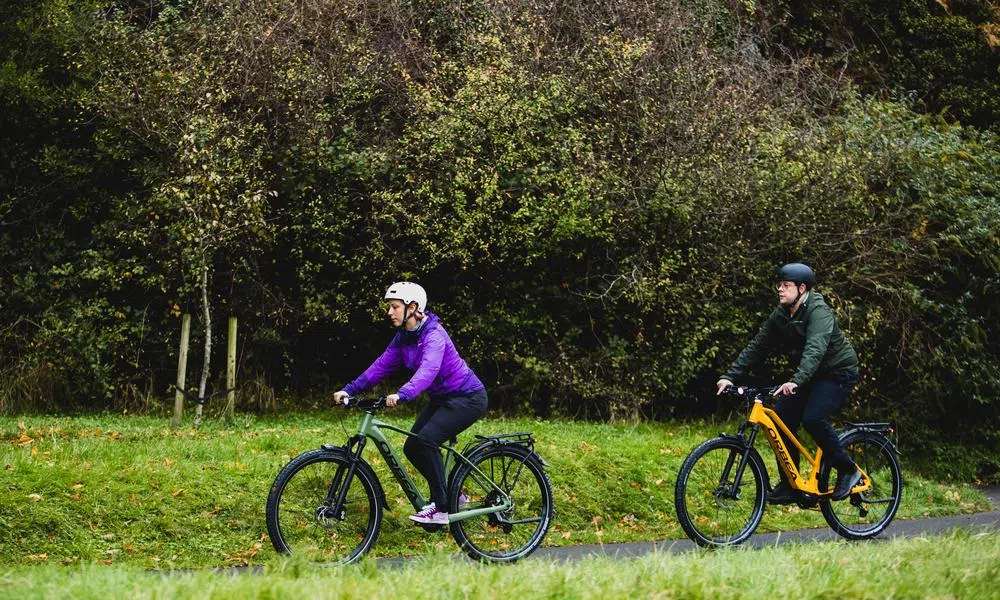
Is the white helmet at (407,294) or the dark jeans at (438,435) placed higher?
the white helmet at (407,294)

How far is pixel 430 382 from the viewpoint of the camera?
295 inches

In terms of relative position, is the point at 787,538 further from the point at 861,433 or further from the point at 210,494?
the point at 210,494

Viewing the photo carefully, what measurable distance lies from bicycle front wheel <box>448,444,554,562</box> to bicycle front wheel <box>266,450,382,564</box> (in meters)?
0.75

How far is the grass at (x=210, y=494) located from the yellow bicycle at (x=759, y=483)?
1.07 meters

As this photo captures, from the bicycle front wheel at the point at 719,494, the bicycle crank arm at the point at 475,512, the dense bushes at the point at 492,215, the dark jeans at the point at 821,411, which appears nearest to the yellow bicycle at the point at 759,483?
the bicycle front wheel at the point at 719,494

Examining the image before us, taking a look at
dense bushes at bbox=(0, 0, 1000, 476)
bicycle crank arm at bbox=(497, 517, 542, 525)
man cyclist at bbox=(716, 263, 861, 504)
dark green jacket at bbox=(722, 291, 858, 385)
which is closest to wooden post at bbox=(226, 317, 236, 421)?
dense bushes at bbox=(0, 0, 1000, 476)

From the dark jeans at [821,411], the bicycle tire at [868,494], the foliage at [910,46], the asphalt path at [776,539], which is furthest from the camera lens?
the foliage at [910,46]

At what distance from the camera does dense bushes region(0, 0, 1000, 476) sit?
1567 cm

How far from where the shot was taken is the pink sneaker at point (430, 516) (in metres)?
7.48

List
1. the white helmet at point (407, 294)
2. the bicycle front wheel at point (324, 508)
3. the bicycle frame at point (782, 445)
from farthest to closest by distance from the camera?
1. the bicycle frame at point (782, 445)
2. the white helmet at point (407, 294)
3. the bicycle front wheel at point (324, 508)

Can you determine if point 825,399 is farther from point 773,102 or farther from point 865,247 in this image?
point 773,102

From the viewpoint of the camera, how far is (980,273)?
1639 centimetres

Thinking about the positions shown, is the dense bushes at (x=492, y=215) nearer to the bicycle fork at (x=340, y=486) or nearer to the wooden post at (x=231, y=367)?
the wooden post at (x=231, y=367)

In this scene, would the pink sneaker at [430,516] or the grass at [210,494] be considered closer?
the pink sneaker at [430,516]
